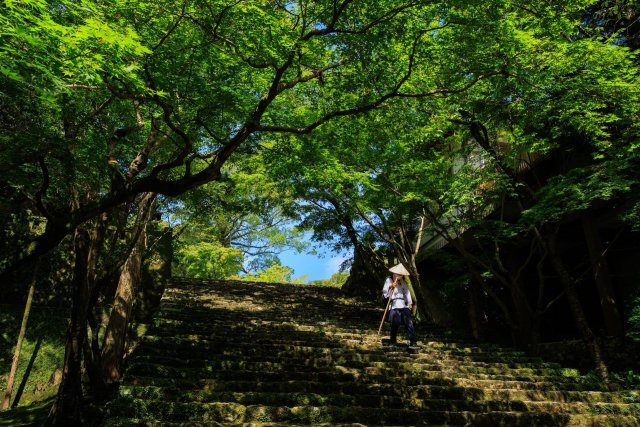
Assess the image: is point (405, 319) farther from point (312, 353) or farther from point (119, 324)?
point (119, 324)

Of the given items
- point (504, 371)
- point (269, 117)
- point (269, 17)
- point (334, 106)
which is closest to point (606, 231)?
point (504, 371)

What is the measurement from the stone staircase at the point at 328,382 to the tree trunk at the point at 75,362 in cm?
129

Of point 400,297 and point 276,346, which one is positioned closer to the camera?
point 276,346

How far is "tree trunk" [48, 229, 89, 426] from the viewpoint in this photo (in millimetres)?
7566

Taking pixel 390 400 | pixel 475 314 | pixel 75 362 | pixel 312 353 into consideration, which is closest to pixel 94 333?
pixel 75 362

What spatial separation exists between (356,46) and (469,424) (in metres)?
6.31

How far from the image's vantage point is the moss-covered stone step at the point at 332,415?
5.37 metres

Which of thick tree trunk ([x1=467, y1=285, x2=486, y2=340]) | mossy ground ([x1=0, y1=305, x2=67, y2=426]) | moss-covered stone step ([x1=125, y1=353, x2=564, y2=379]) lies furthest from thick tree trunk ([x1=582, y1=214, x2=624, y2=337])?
mossy ground ([x1=0, y1=305, x2=67, y2=426])

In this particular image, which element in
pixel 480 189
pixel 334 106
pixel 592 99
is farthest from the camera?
pixel 480 189

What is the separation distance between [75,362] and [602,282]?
41.2 ft

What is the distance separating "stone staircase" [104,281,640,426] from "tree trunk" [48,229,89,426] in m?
1.29

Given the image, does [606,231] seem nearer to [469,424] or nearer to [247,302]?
[469,424]

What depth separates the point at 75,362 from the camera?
25.2ft

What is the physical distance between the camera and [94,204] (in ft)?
20.4
